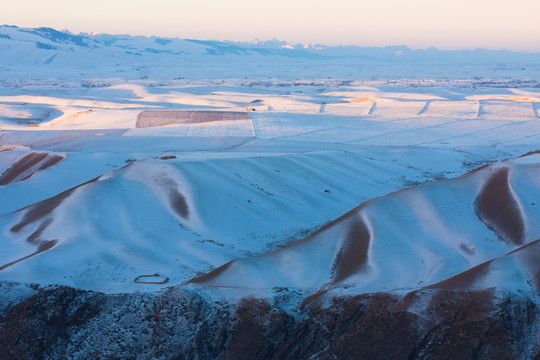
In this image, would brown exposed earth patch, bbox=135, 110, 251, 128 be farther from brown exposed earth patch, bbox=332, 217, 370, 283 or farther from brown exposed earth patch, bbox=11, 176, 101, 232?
brown exposed earth patch, bbox=332, 217, 370, 283

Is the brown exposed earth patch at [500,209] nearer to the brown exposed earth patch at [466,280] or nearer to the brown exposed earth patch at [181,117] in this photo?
the brown exposed earth patch at [466,280]

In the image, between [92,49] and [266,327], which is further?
[92,49]

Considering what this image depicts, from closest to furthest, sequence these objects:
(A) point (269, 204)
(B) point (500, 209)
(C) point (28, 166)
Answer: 1. (B) point (500, 209)
2. (A) point (269, 204)
3. (C) point (28, 166)

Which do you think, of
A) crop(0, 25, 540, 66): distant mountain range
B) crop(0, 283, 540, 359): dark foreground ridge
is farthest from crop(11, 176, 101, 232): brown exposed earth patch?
crop(0, 25, 540, 66): distant mountain range

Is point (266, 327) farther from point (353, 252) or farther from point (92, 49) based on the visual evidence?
point (92, 49)

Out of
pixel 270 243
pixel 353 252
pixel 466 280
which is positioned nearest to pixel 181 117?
pixel 270 243
